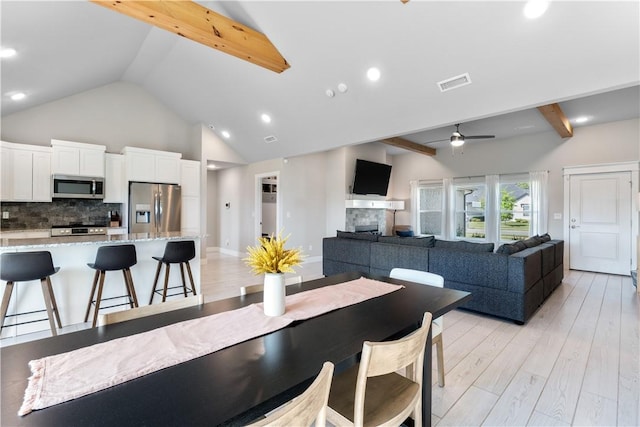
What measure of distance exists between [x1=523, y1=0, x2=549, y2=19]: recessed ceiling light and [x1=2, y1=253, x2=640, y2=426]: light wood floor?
116 inches

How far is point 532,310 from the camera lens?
346cm

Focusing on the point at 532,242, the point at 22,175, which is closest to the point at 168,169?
the point at 22,175

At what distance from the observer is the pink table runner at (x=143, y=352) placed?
0.92 m

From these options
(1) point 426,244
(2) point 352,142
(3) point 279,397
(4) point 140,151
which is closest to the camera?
(3) point 279,397

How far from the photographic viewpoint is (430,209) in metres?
8.45

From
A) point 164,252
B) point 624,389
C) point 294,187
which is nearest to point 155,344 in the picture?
point 164,252

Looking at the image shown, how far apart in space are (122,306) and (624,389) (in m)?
4.68

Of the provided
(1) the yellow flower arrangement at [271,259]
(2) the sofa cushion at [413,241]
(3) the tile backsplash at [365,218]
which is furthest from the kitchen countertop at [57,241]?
(3) the tile backsplash at [365,218]

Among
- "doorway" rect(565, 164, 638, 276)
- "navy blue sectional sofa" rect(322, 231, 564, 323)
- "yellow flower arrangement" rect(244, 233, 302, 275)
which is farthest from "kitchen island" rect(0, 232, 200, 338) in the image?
"doorway" rect(565, 164, 638, 276)

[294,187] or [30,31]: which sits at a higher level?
[30,31]

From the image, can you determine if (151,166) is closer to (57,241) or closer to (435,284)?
(57,241)

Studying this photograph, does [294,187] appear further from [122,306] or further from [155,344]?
[155,344]

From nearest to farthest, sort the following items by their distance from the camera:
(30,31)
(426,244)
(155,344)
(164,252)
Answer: (155,344) < (30,31) < (164,252) < (426,244)

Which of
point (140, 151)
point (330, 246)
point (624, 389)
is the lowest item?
point (624, 389)
